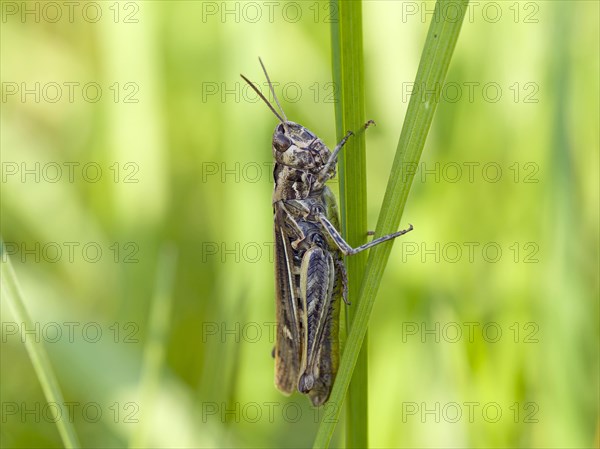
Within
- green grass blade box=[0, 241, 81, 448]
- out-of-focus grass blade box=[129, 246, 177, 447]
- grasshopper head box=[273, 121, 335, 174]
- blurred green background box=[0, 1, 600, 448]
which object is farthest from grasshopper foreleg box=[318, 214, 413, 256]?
green grass blade box=[0, 241, 81, 448]

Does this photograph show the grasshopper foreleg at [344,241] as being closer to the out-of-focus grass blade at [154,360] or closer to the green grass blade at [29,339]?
the out-of-focus grass blade at [154,360]

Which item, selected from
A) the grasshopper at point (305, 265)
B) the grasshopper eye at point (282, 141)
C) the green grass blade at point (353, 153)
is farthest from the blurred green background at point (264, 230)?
the green grass blade at point (353, 153)

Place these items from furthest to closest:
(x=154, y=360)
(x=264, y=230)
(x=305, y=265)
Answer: (x=264, y=230) < (x=305, y=265) < (x=154, y=360)

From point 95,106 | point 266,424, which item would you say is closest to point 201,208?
point 95,106

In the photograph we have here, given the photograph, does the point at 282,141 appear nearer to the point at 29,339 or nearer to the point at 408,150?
the point at 408,150

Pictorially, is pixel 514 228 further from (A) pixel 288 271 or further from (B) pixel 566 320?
(A) pixel 288 271

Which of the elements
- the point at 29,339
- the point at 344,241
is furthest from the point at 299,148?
the point at 29,339

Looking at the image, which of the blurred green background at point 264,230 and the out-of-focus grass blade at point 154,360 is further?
the blurred green background at point 264,230
